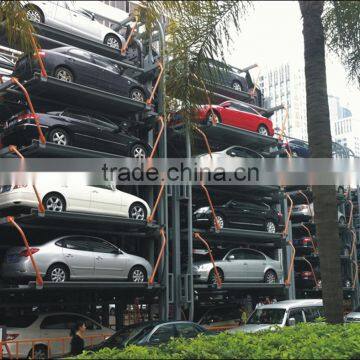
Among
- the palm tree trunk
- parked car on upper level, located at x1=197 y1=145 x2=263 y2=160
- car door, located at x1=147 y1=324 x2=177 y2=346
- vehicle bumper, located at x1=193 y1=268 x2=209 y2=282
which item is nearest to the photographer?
the palm tree trunk

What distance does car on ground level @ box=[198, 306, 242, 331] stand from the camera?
18250 mm

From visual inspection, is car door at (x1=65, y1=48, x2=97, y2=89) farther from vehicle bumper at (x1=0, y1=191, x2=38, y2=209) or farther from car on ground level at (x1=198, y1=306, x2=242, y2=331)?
car on ground level at (x1=198, y1=306, x2=242, y2=331)

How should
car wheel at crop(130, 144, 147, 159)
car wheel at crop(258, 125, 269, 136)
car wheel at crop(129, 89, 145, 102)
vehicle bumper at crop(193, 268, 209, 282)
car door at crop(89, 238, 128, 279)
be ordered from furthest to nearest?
car wheel at crop(258, 125, 269, 136) → vehicle bumper at crop(193, 268, 209, 282) → car wheel at crop(129, 89, 145, 102) → car wheel at crop(130, 144, 147, 159) → car door at crop(89, 238, 128, 279)

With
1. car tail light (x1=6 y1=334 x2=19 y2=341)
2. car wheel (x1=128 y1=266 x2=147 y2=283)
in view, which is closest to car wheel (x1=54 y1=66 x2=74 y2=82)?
car wheel (x1=128 y1=266 x2=147 y2=283)

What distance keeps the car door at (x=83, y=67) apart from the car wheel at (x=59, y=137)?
1677mm

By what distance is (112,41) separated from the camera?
18.5 meters

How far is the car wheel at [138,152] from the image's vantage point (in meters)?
16.4

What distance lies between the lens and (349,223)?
82.2 feet

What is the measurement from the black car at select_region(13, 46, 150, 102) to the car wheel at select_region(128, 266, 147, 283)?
5.02 meters

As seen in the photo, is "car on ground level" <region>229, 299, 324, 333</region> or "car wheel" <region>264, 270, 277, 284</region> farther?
"car wheel" <region>264, 270, 277, 284</region>

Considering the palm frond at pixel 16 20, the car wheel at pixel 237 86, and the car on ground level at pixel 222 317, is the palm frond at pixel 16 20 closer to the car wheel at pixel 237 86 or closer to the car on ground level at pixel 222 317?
the car on ground level at pixel 222 317

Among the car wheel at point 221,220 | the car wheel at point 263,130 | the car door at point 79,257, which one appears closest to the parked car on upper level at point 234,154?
the car wheel at point 263,130

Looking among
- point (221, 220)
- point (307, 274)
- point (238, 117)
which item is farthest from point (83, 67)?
point (307, 274)

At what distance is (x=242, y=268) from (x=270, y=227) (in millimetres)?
2415
